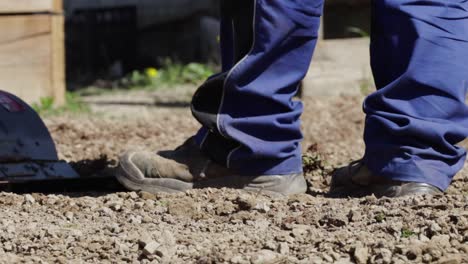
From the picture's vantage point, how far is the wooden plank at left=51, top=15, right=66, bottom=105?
4918 mm

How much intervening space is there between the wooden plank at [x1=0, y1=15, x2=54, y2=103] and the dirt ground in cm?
193

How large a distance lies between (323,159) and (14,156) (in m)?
1.03

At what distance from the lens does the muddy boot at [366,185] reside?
2605mm

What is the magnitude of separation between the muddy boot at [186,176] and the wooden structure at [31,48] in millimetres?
2028

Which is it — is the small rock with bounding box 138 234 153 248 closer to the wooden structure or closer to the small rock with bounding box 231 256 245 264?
the small rock with bounding box 231 256 245 264

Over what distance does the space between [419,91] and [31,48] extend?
274 cm

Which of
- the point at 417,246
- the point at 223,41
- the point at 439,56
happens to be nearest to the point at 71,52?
the point at 223,41

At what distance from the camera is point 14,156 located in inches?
120

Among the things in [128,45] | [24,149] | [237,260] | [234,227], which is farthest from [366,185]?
[128,45]

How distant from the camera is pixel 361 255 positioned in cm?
206

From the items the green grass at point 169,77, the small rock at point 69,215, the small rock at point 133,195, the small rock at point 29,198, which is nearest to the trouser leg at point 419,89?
the small rock at point 133,195

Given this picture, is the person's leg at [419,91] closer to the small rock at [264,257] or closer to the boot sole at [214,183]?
the boot sole at [214,183]

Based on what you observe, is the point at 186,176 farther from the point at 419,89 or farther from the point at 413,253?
the point at 413,253

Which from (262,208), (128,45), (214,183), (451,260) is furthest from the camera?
(128,45)
